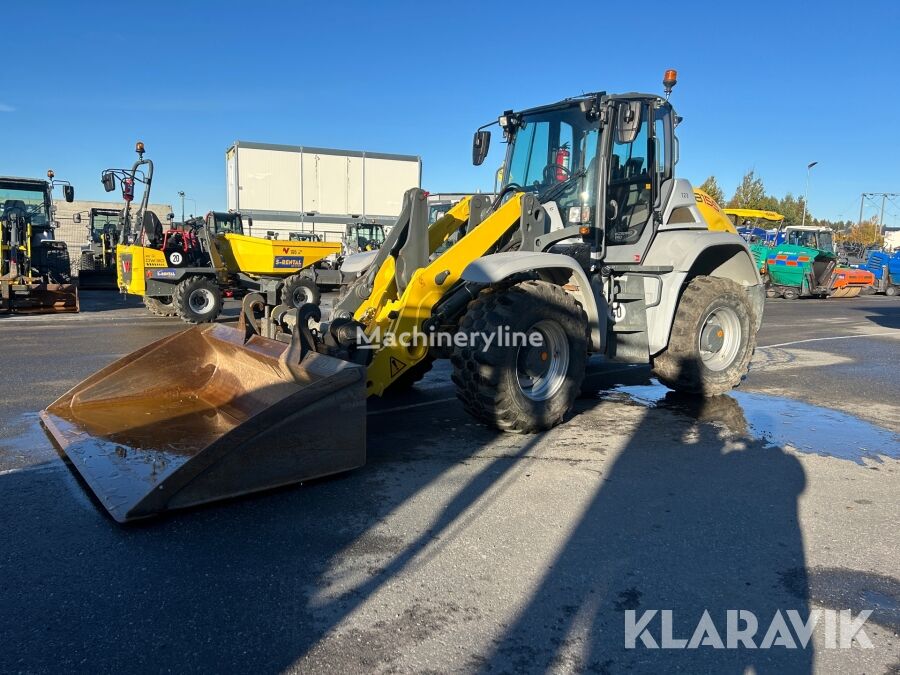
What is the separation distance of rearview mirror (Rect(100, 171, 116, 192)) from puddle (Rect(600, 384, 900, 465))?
11429 millimetres

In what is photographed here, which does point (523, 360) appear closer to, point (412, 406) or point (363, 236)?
point (412, 406)

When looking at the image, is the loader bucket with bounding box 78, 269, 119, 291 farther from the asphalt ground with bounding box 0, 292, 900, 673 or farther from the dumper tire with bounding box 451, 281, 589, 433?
the dumper tire with bounding box 451, 281, 589, 433

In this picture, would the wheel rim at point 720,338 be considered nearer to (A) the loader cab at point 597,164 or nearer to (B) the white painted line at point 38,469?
(A) the loader cab at point 597,164

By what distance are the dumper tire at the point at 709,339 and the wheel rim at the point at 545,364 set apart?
1667 millimetres

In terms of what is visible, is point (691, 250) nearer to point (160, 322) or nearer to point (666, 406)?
point (666, 406)

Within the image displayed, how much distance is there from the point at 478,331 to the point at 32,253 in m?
15.0

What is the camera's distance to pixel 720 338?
6809 mm

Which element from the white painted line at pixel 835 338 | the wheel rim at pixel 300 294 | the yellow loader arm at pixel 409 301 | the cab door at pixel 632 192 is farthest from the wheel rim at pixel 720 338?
the wheel rim at pixel 300 294

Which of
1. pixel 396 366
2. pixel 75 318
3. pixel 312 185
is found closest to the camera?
pixel 396 366

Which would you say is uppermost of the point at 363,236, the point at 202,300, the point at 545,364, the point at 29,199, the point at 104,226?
→ the point at 29,199

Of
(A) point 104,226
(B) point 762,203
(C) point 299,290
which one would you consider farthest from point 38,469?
(B) point 762,203

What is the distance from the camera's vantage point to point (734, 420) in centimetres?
582

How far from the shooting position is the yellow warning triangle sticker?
15.0 ft

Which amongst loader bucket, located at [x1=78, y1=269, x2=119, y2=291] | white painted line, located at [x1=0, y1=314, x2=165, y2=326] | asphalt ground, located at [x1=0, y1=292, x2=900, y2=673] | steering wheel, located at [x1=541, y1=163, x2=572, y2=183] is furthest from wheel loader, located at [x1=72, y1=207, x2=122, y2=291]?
steering wheel, located at [x1=541, y1=163, x2=572, y2=183]
